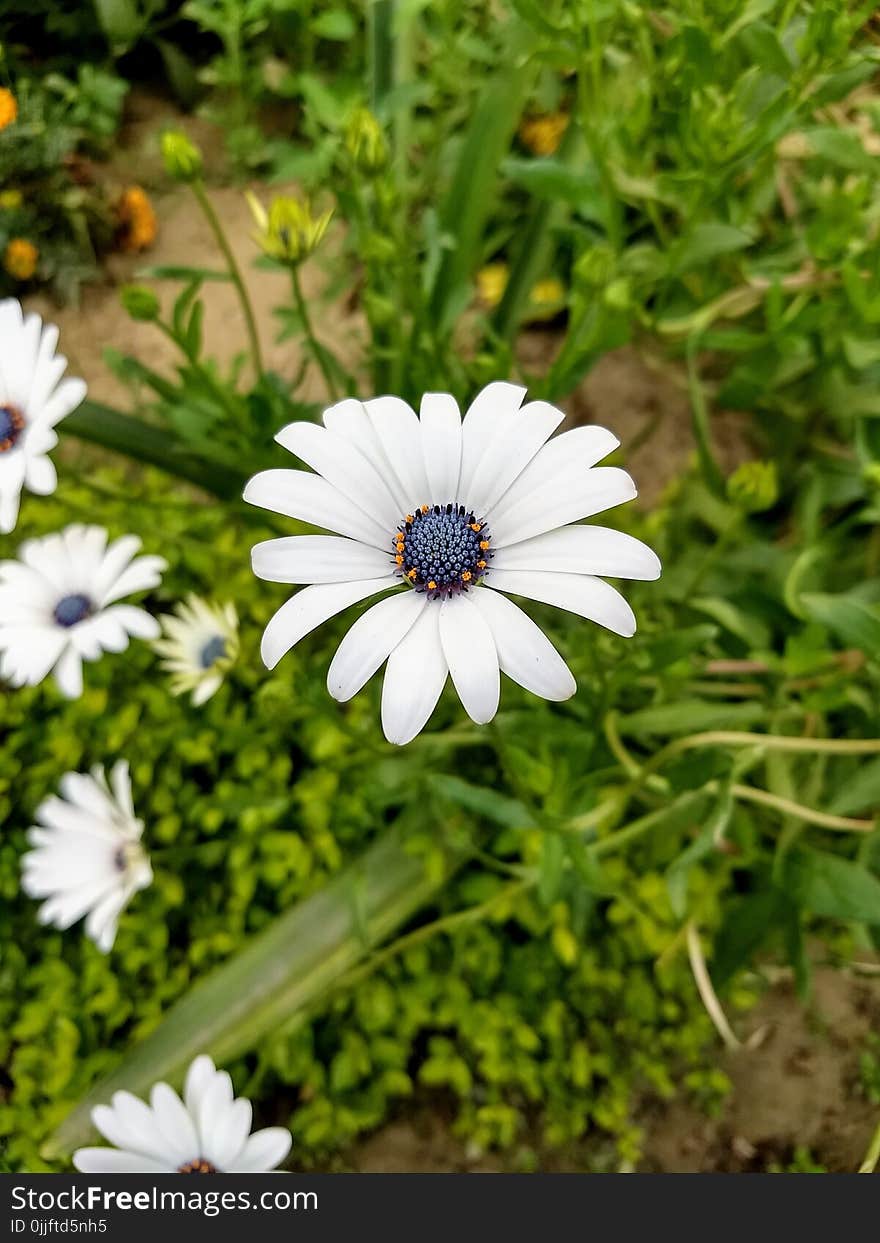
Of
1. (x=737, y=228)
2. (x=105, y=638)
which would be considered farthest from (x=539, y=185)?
(x=105, y=638)

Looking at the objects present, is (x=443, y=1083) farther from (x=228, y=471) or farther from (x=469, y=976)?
(x=228, y=471)

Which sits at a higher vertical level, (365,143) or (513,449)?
(365,143)

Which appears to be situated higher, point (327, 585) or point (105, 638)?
point (105, 638)

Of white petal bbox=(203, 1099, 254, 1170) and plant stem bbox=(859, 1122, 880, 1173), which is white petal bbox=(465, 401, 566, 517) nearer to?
white petal bbox=(203, 1099, 254, 1170)

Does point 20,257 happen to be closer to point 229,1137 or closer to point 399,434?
point 399,434

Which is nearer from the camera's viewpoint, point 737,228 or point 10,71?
point 737,228

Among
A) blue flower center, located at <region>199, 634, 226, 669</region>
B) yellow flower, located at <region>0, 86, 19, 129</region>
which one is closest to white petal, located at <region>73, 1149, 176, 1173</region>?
blue flower center, located at <region>199, 634, 226, 669</region>

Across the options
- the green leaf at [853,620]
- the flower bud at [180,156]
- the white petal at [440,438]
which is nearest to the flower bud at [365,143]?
the flower bud at [180,156]

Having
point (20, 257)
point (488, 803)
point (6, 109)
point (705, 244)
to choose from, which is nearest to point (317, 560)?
point (488, 803)
